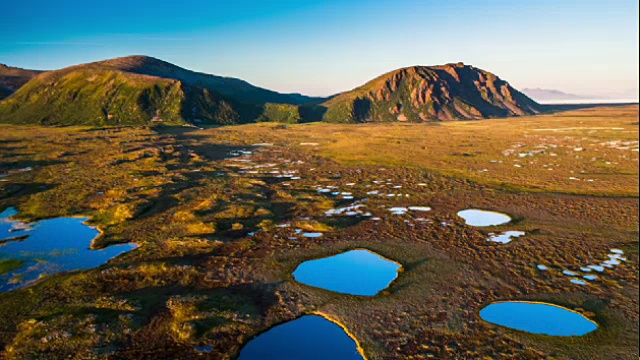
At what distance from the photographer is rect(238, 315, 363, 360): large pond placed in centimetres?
1950

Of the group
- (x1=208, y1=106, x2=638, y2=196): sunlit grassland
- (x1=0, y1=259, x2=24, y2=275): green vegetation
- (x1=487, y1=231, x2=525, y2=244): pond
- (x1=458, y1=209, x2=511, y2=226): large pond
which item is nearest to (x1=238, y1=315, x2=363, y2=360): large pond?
(x1=487, y1=231, x2=525, y2=244): pond

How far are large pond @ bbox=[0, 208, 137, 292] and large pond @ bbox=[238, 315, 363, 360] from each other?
18825 mm

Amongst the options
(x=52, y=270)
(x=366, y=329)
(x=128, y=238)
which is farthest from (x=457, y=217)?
(x=52, y=270)

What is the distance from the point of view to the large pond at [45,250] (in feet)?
96.7

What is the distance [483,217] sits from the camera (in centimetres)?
4294

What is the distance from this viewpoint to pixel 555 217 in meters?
42.1

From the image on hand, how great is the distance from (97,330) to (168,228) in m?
18.5

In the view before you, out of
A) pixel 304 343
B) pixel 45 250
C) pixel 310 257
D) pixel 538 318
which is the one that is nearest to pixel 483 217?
pixel 538 318

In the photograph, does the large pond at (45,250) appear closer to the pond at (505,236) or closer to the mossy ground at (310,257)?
the mossy ground at (310,257)

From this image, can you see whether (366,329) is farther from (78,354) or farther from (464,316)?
(78,354)

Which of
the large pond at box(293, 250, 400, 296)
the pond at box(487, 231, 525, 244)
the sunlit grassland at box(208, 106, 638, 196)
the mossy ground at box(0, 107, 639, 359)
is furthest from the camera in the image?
the sunlit grassland at box(208, 106, 638, 196)

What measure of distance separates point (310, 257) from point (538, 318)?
694 inches

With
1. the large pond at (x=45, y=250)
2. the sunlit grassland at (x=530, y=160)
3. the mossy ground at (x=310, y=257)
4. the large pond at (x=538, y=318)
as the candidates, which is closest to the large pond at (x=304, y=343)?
the mossy ground at (x=310, y=257)

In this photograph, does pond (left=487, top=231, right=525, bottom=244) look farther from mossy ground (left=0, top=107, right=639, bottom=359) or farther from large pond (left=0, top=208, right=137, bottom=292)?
large pond (left=0, top=208, right=137, bottom=292)
